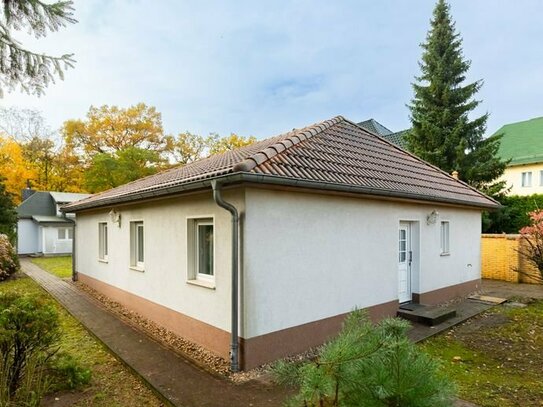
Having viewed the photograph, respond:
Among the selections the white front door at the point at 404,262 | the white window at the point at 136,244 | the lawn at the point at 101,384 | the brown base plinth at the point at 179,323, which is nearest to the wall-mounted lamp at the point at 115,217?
the white window at the point at 136,244

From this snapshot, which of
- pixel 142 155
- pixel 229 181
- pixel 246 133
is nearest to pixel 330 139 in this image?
pixel 229 181

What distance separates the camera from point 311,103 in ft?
72.1

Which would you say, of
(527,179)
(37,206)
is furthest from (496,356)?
(37,206)

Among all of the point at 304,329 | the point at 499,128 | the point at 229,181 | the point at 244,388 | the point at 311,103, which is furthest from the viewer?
the point at 499,128

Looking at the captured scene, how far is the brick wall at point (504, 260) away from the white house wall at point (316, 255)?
7.34m

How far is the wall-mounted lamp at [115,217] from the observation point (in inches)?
386

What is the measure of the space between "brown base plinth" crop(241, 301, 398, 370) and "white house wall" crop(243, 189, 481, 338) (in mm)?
117

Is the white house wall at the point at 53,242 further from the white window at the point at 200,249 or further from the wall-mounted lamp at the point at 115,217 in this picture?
the white window at the point at 200,249

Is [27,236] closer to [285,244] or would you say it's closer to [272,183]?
[285,244]

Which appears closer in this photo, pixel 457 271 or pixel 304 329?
pixel 304 329

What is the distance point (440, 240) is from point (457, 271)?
4.80ft

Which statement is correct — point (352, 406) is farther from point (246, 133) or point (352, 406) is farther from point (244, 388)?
point (246, 133)

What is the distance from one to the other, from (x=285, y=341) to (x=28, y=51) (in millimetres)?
7058

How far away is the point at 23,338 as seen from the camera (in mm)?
4449
